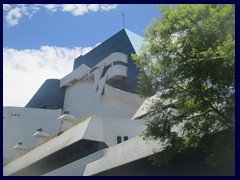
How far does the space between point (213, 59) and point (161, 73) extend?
153 centimetres

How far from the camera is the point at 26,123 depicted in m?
34.8

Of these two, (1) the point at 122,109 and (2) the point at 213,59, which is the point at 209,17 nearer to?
(2) the point at 213,59

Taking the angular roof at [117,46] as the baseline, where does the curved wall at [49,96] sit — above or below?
below

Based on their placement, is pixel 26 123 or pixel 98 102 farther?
pixel 26 123

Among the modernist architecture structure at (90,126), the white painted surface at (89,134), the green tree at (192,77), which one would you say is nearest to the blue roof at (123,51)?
the modernist architecture structure at (90,126)

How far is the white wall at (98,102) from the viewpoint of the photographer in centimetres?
2884

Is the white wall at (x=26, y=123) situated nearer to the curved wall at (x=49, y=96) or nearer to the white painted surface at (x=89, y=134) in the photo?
the curved wall at (x=49, y=96)

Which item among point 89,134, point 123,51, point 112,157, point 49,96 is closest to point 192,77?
point 112,157

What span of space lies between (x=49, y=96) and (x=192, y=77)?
31.8 meters

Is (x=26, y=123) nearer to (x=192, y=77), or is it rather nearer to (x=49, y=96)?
(x=49, y=96)

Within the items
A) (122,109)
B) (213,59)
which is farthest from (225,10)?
(122,109)

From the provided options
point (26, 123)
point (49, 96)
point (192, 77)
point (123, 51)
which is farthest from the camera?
point (49, 96)

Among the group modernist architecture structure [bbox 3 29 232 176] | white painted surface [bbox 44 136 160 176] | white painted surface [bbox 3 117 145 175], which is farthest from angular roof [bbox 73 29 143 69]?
white painted surface [bbox 44 136 160 176]

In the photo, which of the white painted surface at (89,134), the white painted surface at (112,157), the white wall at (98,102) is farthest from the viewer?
the white wall at (98,102)
